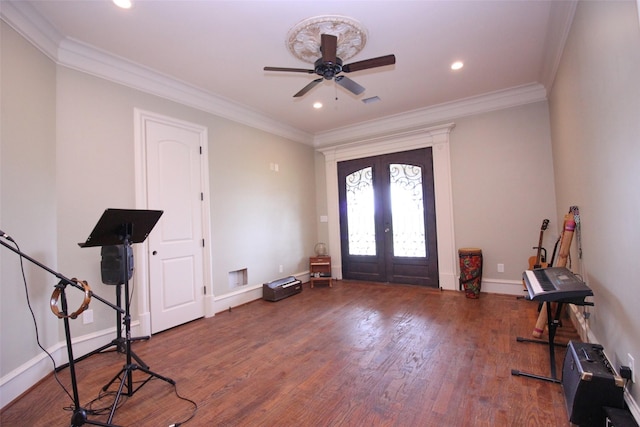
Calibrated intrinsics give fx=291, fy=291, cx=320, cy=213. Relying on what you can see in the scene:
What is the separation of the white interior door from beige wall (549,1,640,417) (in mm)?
3850

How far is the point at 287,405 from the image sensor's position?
6.29 ft

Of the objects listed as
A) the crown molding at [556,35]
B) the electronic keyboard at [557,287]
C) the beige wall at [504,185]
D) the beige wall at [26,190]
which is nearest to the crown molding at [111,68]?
the beige wall at [26,190]

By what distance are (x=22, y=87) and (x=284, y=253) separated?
3.69 m

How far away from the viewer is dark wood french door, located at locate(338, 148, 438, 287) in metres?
4.85

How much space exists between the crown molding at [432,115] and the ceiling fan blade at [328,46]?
9.33ft

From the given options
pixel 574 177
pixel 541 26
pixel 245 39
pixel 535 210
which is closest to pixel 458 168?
pixel 535 210

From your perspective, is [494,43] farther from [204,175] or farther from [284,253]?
[284,253]

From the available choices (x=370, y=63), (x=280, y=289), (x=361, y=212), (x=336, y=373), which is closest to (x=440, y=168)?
(x=361, y=212)

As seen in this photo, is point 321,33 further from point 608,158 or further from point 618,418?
point 618,418

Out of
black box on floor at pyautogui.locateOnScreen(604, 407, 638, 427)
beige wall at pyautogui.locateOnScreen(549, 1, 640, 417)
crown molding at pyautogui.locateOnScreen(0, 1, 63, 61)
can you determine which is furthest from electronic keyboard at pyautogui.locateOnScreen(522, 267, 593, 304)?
crown molding at pyautogui.locateOnScreen(0, 1, 63, 61)

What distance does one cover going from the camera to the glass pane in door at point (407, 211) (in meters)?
4.91

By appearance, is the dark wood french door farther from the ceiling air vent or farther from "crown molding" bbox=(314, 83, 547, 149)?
the ceiling air vent

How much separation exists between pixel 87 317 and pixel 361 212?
4.15 m

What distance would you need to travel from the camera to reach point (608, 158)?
181cm
